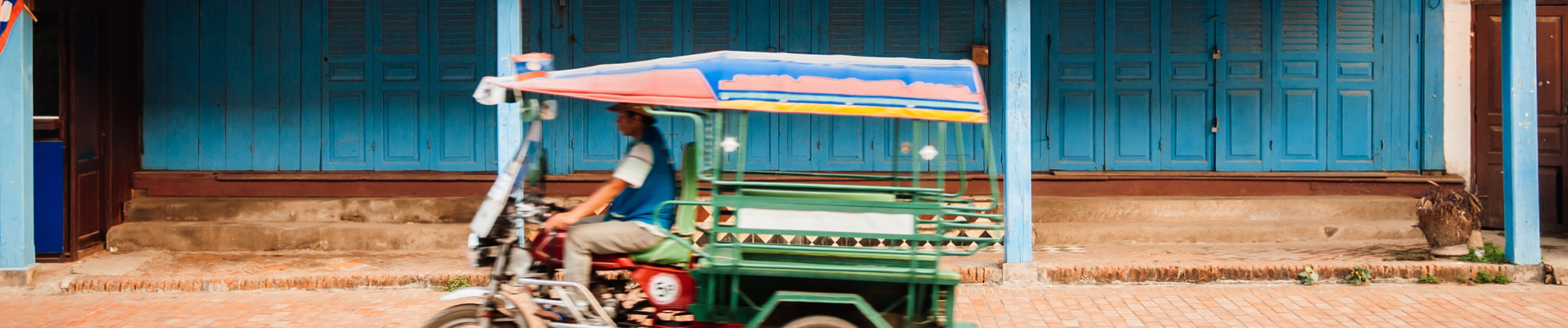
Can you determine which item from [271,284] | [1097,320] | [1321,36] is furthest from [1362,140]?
[271,284]

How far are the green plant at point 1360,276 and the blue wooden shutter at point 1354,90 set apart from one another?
6.59 ft

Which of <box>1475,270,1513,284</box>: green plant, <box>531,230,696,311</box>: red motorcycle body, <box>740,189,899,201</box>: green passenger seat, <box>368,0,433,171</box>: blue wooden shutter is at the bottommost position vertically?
<box>1475,270,1513,284</box>: green plant

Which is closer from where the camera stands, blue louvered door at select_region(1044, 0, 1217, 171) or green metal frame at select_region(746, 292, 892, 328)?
green metal frame at select_region(746, 292, 892, 328)

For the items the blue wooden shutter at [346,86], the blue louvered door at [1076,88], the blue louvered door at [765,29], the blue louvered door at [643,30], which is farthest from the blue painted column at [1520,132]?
the blue wooden shutter at [346,86]

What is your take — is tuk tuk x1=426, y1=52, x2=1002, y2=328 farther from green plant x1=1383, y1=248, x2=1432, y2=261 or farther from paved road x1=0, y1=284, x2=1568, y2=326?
green plant x1=1383, y1=248, x2=1432, y2=261

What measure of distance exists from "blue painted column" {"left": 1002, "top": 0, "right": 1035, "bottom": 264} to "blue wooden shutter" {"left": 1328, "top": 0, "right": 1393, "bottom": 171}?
11.1ft

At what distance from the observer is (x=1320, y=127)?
29.9 ft

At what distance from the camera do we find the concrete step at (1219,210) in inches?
350

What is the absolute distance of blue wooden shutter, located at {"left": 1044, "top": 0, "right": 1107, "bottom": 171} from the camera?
29.6 ft

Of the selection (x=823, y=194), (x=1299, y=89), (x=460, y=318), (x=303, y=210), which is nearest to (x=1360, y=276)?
(x=1299, y=89)

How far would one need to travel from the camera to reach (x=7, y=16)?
272 inches

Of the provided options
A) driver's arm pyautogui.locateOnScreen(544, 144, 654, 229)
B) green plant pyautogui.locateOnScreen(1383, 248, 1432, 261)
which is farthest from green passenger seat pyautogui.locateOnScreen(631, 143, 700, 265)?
green plant pyautogui.locateOnScreen(1383, 248, 1432, 261)

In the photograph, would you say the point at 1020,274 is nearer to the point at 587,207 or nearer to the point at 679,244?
the point at 679,244

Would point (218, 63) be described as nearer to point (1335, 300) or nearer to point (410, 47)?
point (410, 47)
